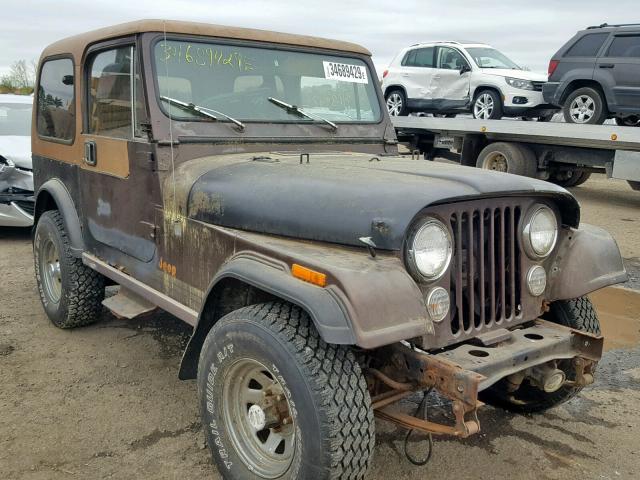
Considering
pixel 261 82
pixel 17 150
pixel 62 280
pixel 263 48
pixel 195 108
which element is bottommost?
pixel 62 280

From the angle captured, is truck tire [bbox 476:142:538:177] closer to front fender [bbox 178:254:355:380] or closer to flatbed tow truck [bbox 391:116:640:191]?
flatbed tow truck [bbox 391:116:640:191]

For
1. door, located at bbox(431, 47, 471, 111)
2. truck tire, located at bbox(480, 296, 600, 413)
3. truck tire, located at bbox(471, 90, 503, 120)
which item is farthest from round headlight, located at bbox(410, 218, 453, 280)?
door, located at bbox(431, 47, 471, 111)

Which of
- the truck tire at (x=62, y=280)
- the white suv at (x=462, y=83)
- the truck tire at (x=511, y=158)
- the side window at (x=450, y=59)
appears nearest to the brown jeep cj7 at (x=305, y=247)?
the truck tire at (x=62, y=280)

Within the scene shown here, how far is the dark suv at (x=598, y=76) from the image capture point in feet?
31.7

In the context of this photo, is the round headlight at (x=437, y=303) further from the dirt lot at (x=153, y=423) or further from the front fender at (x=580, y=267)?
the dirt lot at (x=153, y=423)

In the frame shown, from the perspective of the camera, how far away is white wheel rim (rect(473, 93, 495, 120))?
460 inches

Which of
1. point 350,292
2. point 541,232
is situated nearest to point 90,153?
point 350,292

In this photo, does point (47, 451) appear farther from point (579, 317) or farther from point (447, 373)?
point (579, 317)

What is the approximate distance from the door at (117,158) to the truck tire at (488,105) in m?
8.95

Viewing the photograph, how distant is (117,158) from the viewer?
364 centimetres

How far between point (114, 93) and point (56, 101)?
3.71 ft

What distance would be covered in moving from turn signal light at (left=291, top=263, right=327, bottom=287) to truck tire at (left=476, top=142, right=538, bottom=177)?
27.6ft

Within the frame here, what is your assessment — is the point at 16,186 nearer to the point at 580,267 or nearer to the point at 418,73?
the point at 580,267

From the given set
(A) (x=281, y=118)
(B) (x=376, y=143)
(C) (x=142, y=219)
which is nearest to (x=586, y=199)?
(B) (x=376, y=143)
